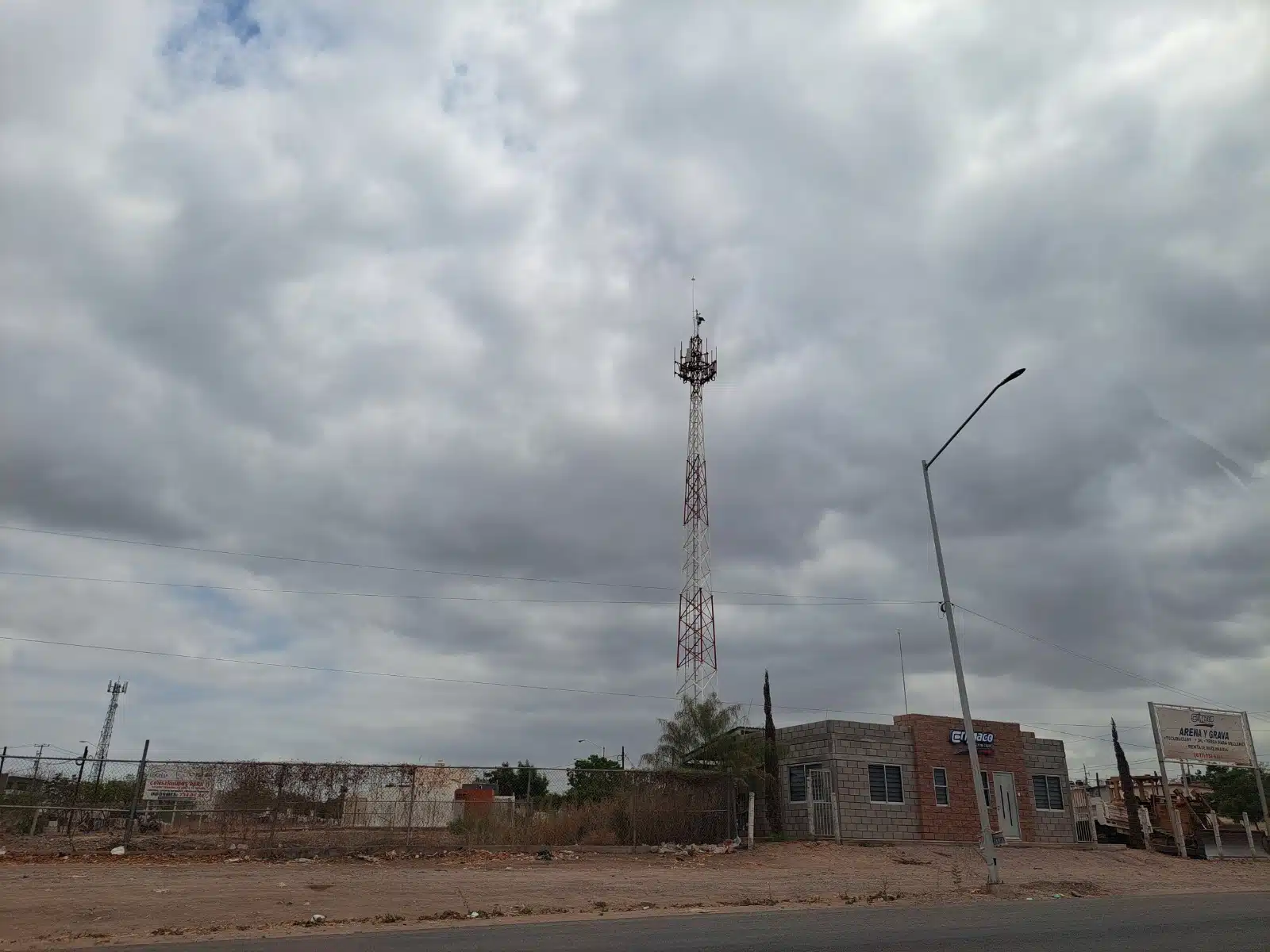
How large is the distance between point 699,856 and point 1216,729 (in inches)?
1101

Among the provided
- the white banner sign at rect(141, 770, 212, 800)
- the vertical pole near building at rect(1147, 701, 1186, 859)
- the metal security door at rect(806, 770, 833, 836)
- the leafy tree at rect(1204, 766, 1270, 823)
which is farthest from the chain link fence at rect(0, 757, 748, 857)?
the leafy tree at rect(1204, 766, 1270, 823)

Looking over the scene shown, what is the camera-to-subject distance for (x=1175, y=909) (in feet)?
54.6

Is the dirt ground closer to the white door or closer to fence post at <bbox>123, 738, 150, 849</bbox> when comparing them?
fence post at <bbox>123, 738, 150, 849</bbox>

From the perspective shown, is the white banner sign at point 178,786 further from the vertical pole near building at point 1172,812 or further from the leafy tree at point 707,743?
the vertical pole near building at point 1172,812

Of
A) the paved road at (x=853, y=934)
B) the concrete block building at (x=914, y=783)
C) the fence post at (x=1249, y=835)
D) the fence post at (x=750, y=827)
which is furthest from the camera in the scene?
the fence post at (x=1249, y=835)

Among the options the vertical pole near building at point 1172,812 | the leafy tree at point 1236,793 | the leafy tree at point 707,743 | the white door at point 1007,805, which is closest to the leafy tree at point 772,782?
the leafy tree at point 707,743

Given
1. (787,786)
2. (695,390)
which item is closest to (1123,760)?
(787,786)

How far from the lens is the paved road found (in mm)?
11156

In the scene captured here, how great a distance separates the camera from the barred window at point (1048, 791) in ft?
119

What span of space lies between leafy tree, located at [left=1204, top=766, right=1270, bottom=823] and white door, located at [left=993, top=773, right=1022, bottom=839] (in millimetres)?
18450

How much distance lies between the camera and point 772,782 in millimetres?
31844

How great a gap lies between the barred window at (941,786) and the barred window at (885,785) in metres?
1.64

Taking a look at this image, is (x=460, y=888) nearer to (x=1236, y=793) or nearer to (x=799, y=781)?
(x=799, y=781)

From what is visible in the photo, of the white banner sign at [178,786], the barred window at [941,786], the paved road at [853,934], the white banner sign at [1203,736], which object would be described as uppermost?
the white banner sign at [1203,736]
